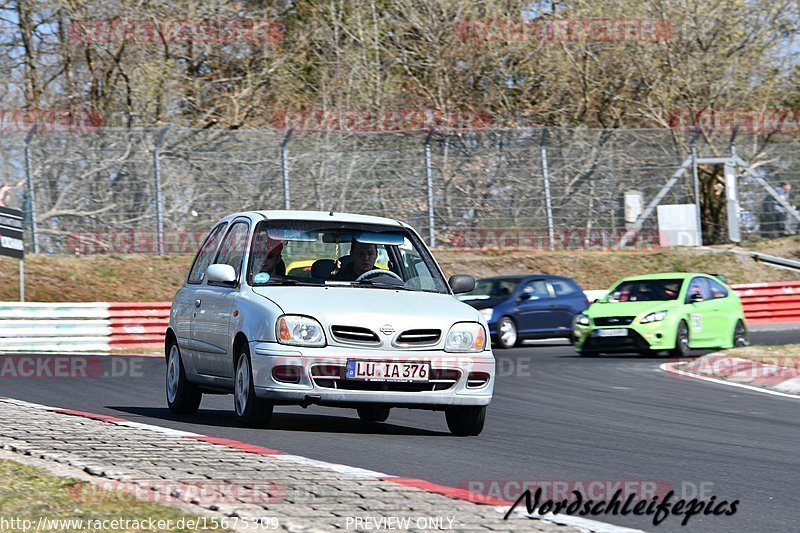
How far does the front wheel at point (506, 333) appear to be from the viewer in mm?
25312

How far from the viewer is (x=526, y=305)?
25.8 m

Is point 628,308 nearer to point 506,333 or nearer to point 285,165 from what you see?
point 506,333

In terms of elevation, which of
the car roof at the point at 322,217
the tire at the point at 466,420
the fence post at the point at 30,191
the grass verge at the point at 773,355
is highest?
the fence post at the point at 30,191

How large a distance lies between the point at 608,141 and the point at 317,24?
9.64 m

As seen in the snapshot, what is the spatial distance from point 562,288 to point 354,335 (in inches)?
698

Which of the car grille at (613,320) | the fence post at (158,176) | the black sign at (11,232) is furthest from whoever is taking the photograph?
the fence post at (158,176)

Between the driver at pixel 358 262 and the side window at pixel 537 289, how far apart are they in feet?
51.1

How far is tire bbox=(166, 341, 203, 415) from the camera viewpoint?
11.2 m

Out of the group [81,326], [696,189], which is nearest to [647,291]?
[81,326]

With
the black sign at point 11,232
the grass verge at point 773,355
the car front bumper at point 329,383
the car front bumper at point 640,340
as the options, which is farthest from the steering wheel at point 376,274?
the black sign at point 11,232

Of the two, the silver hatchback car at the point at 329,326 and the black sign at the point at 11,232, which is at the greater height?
the black sign at the point at 11,232

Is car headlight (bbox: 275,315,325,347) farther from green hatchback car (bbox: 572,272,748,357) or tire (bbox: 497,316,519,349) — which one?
tire (bbox: 497,316,519,349)

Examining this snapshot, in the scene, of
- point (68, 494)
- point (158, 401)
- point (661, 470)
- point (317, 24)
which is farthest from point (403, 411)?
point (317, 24)

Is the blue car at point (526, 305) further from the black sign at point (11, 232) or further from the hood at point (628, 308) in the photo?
the black sign at point (11, 232)
